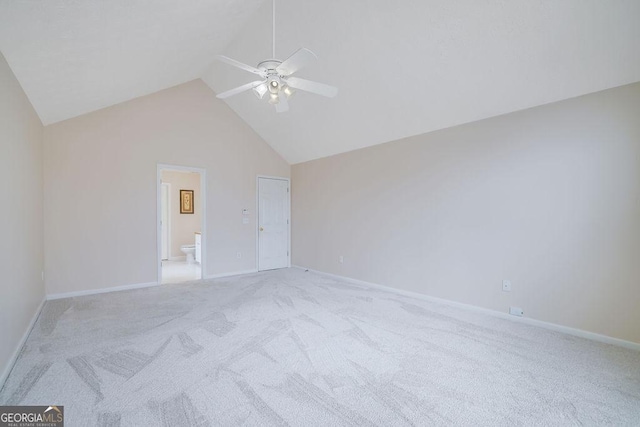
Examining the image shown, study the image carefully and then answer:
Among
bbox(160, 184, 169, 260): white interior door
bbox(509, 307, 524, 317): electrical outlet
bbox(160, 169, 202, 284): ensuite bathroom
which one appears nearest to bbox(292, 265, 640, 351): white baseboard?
bbox(509, 307, 524, 317): electrical outlet

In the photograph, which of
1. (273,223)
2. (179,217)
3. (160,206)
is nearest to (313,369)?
(160,206)

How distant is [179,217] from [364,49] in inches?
256

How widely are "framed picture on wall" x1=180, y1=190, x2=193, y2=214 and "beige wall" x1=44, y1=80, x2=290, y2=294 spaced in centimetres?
275

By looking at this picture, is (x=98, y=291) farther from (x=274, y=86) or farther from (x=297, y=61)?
(x=297, y=61)

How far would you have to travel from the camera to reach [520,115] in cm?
331

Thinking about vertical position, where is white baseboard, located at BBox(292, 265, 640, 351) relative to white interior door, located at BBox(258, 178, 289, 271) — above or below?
below

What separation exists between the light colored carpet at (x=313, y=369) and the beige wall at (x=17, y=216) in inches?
10.5

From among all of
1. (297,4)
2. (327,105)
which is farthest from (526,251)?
(297,4)

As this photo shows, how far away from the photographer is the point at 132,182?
15.3 ft

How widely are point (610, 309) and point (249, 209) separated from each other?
545 cm

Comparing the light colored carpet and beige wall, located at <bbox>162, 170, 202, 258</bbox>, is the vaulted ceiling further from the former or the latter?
beige wall, located at <bbox>162, 170, 202, 258</bbox>

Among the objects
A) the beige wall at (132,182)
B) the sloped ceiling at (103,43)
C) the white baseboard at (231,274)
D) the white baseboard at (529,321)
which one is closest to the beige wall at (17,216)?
the sloped ceiling at (103,43)

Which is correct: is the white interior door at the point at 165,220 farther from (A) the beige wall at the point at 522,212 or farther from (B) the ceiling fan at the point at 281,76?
(B) the ceiling fan at the point at 281,76

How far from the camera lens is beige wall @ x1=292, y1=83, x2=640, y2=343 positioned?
2.74 m
